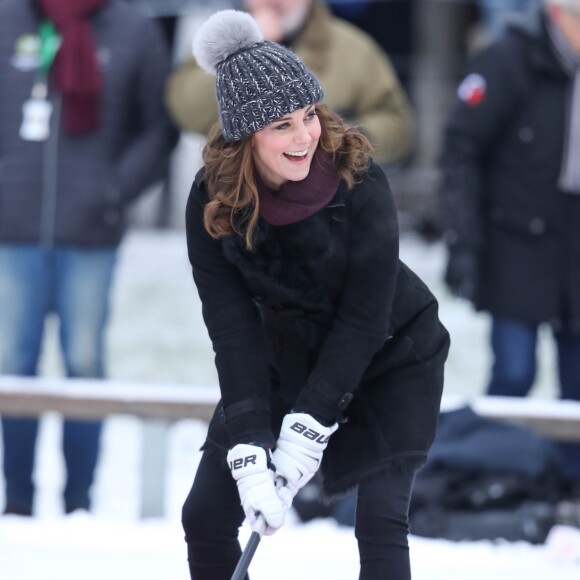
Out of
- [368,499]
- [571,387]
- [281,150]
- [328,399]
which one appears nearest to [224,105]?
[281,150]

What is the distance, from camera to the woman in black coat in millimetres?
3059

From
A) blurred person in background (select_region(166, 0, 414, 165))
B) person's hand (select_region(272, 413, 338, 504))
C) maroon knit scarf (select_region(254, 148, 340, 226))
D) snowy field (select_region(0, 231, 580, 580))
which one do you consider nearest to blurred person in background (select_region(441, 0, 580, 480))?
blurred person in background (select_region(166, 0, 414, 165))

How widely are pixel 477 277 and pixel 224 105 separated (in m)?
2.25

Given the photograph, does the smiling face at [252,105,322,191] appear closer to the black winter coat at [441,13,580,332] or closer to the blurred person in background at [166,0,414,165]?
the blurred person in background at [166,0,414,165]

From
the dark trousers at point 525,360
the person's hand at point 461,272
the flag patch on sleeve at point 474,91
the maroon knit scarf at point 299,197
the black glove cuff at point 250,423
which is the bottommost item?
the dark trousers at point 525,360

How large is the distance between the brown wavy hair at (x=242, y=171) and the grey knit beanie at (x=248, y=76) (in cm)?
6

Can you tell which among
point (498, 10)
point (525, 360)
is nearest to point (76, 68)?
point (525, 360)

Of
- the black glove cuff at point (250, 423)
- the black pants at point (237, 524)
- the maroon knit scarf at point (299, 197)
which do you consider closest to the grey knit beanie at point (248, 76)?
the maroon knit scarf at point (299, 197)

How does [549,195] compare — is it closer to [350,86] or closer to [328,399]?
[350,86]

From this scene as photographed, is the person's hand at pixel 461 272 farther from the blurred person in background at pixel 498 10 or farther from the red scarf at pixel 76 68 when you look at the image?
the blurred person in background at pixel 498 10

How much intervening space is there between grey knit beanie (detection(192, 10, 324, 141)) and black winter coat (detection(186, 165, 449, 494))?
207 millimetres

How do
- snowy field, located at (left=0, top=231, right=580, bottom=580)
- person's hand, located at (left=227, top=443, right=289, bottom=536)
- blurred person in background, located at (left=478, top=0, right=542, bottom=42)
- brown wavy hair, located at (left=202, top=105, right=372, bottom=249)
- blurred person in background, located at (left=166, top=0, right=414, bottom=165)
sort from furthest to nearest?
blurred person in background, located at (left=478, top=0, right=542, bottom=42) < blurred person in background, located at (left=166, top=0, right=414, bottom=165) < snowy field, located at (left=0, top=231, right=580, bottom=580) < brown wavy hair, located at (left=202, top=105, right=372, bottom=249) < person's hand, located at (left=227, top=443, right=289, bottom=536)

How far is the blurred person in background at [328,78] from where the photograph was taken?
16.4 feet

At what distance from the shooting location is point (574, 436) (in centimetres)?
475
